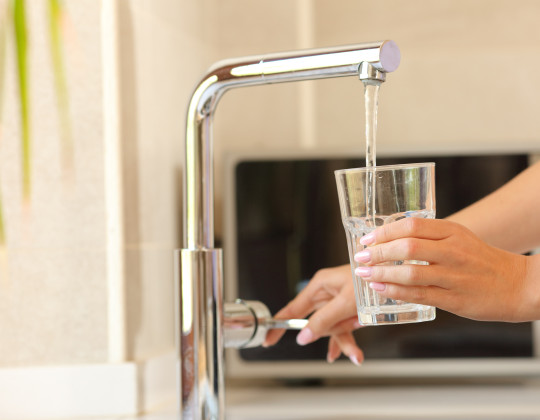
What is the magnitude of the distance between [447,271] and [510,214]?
24 centimetres

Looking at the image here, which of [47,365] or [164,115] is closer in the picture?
[47,365]

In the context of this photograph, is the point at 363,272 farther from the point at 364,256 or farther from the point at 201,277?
→ the point at 201,277

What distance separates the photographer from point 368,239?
1.84 feet

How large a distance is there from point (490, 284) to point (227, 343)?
27 cm

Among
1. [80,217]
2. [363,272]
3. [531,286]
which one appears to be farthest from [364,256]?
[80,217]

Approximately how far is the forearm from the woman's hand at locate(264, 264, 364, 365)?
138 mm

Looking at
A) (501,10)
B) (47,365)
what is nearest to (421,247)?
(47,365)

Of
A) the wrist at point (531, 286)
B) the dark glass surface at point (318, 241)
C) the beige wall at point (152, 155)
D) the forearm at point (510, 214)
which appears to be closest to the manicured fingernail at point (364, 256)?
the wrist at point (531, 286)

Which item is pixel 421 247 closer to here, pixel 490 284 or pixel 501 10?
pixel 490 284

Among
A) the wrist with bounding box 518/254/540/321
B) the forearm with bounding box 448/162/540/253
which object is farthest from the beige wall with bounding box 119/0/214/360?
the wrist with bounding box 518/254/540/321

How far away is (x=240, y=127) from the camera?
4.31 ft

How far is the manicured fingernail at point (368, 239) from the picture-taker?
1.82 feet

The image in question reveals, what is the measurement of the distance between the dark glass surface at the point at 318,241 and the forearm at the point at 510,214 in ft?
1.22

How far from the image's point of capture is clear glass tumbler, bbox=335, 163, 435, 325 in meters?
0.56
